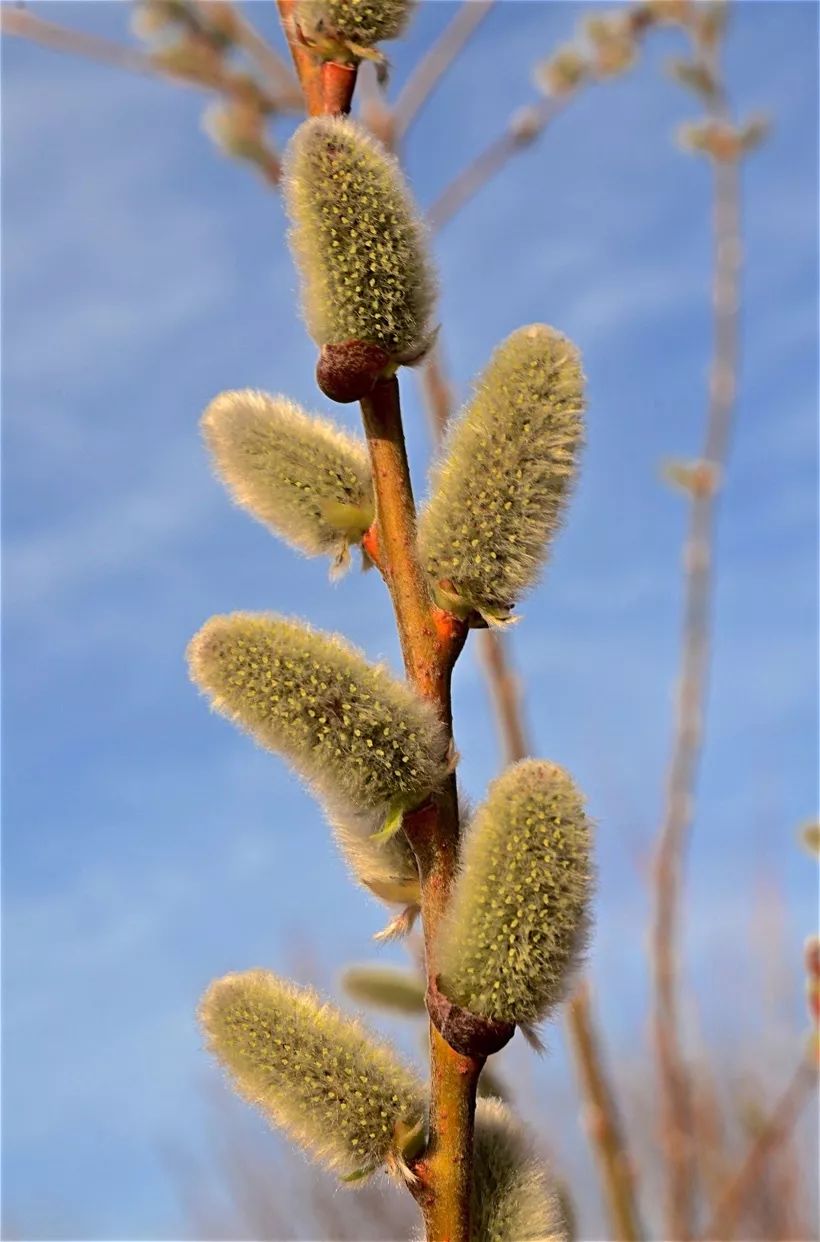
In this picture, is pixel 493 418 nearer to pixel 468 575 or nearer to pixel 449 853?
pixel 468 575

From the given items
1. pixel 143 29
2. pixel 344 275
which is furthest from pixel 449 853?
pixel 143 29

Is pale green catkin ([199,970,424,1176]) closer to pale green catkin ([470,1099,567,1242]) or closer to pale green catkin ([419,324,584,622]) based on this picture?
pale green catkin ([470,1099,567,1242])

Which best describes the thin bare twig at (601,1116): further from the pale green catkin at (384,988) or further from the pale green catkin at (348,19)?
the pale green catkin at (348,19)

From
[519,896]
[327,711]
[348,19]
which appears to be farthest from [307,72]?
[519,896]

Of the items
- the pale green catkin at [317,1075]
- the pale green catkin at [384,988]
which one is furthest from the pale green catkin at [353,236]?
the pale green catkin at [384,988]

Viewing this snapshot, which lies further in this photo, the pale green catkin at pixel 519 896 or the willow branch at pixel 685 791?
the willow branch at pixel 685 791

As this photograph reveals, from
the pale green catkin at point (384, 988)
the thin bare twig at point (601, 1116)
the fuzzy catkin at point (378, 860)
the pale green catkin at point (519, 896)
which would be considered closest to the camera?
the pale green catkin at point (519, 896)

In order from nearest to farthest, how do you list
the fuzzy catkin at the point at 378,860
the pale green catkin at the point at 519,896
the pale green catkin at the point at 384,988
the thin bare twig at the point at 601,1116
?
the pale green catkin at the point at 519,896, the fuzzy catkin at the point at 378,860, the pale green catkin at the point at 384,988, the thin bare twig at the point at 601,1116
